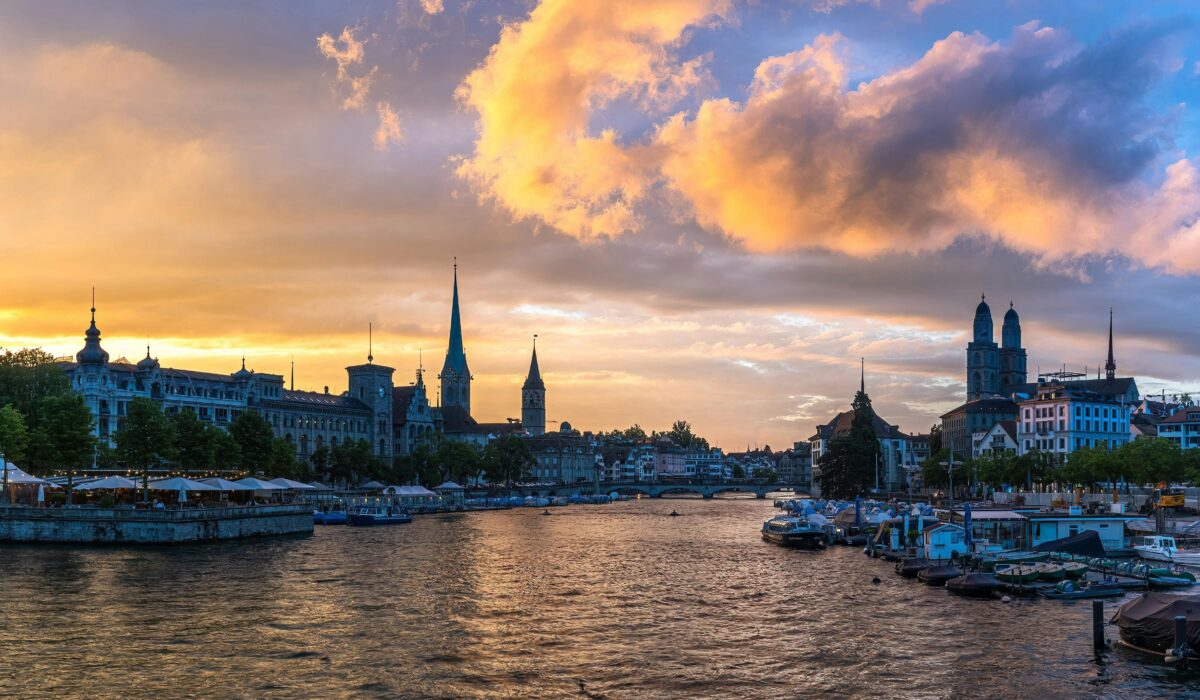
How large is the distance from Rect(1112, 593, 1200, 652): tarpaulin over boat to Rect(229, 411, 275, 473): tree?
368 ft

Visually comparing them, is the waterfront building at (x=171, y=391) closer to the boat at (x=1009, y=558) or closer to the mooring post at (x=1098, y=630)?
the boat at (x=1009, y=558)

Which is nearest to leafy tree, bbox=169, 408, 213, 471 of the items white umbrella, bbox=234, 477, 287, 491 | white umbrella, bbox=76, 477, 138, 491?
white umbrella, bbox=234, 477, 287, 491

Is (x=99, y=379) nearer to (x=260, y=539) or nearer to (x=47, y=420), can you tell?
(x=47, y=420)

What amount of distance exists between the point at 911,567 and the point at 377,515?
3129 inches

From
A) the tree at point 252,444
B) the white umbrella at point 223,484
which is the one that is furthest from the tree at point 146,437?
the tree at point 252,444

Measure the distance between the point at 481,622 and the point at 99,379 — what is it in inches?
4764

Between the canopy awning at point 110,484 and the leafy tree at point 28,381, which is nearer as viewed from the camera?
the canopy awning at point 110,484

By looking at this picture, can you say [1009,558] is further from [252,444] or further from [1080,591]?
[252,444]

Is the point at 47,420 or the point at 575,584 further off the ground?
the point at 47,420

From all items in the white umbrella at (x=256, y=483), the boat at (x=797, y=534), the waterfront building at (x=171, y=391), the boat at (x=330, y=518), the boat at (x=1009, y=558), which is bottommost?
the boat at (x=330, y=518)

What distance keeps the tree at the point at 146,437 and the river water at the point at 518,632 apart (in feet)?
79.5

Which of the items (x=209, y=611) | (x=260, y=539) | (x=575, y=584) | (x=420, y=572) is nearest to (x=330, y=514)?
(x=260, y=539)

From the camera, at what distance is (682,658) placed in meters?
47.3

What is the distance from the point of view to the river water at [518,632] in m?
42.0
